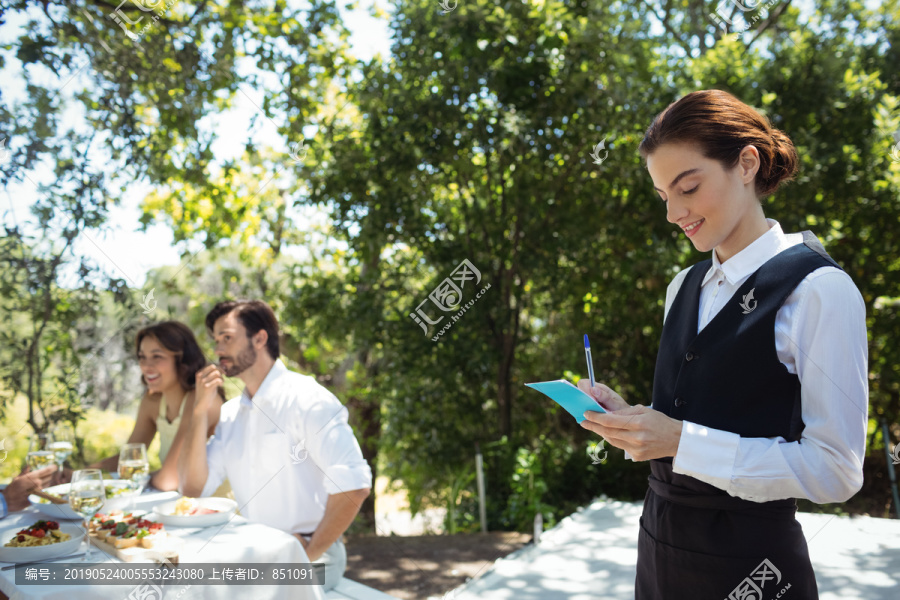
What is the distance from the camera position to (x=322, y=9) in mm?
4945

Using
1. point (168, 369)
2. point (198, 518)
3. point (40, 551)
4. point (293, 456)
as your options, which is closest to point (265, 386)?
point (293, 456)

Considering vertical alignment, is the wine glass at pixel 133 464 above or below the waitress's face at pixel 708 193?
below

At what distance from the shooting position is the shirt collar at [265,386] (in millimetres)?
2812

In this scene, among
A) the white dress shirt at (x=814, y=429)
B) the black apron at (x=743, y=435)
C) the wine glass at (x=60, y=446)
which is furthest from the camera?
the wine glass at (x=60, y=446)

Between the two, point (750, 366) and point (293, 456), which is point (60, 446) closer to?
point (293, 456)

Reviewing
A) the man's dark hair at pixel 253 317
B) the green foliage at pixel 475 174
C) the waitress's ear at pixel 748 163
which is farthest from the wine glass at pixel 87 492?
the green foliage at pixel 475 174

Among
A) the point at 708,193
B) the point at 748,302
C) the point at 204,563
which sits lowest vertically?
the point at 204,563

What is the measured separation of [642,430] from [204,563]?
1280 mm

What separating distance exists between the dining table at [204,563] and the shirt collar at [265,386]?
67 centimetres

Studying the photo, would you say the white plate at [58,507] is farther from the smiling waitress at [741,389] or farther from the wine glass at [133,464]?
the smiling waitress at [741,389]

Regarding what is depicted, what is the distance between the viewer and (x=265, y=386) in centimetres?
283

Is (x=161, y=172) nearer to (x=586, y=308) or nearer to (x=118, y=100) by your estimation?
(x=118, y=100)

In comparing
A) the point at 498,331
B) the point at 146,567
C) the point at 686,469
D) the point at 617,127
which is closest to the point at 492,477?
the point at 498,331

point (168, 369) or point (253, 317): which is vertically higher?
point (253, 317)
